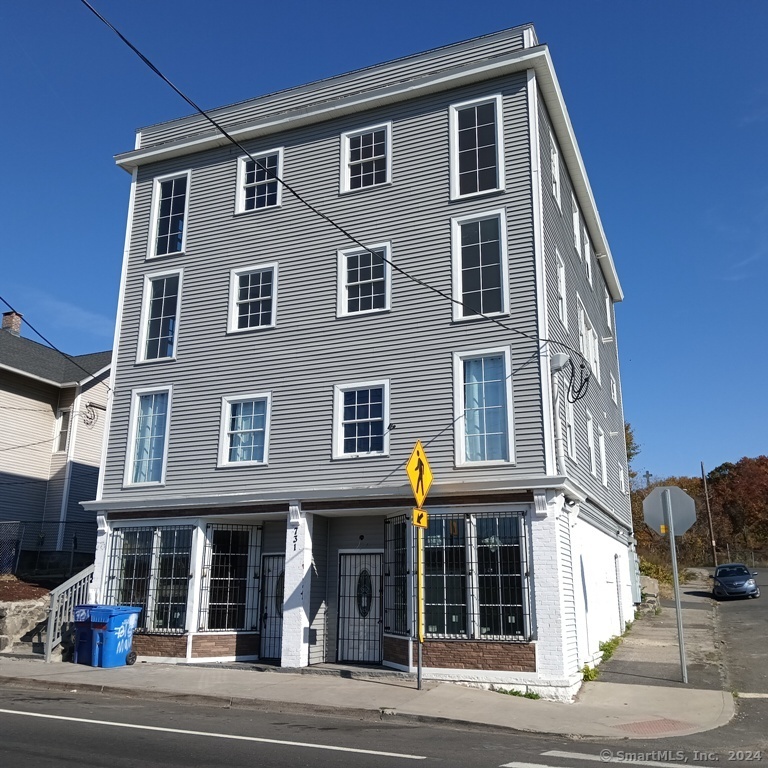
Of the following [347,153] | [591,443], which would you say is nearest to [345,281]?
[347,153]

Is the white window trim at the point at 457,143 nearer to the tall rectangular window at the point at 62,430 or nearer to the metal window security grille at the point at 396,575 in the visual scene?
the metal window security grille at the point at 396,575

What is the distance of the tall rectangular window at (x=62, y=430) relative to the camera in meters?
27.7

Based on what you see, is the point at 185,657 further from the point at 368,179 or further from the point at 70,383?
the point at 70,383

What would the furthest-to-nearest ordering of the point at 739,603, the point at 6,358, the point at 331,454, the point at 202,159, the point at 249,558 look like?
the point at 739,603 < the point at 6,358 < the point at 202,159 < the point at 249,558 < the point at 331,454

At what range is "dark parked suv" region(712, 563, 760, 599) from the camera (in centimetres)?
3038

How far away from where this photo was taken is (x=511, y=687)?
43.9ft

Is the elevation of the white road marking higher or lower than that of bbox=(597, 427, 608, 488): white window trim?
lower

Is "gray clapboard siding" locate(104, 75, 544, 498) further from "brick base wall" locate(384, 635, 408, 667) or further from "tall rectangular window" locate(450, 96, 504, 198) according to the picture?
"brick base wall" locate(384, 635, 408, 667)

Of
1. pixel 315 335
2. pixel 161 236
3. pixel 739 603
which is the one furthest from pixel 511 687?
pixel 739 603

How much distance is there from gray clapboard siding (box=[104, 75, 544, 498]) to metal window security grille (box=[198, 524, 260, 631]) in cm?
124

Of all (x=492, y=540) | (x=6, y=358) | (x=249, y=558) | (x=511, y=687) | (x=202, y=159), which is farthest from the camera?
(x=6, y=358)

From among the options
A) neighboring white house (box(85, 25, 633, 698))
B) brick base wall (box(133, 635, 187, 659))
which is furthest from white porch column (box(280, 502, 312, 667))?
brick base wall (box(133, 635, 187, 659))

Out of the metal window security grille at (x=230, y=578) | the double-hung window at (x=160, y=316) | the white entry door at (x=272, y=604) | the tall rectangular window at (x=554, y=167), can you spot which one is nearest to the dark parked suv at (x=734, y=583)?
the tall rectangular window at (x=554, y=167)

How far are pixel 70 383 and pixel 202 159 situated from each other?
455 inches
